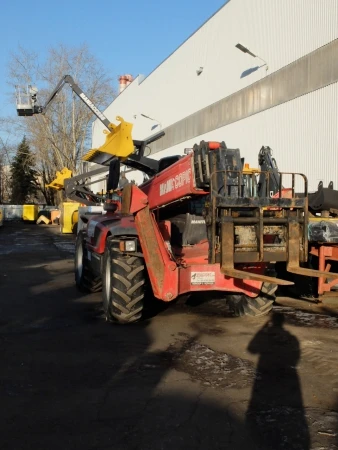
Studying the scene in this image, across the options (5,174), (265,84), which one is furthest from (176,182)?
(5,174)

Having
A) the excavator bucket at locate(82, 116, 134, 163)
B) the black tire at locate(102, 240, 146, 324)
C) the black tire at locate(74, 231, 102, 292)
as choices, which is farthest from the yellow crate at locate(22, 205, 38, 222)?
the black tire at locate(102, 240, 146, 324)

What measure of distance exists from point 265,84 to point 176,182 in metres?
13.9

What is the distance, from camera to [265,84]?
749 inches

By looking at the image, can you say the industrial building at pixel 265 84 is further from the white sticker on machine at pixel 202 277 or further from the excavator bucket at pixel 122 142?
the white sticker on machine at pixel 202 277

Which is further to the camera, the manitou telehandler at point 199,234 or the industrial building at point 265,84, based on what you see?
the industrial building at point 265,84

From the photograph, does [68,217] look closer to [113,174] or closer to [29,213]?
[29,213]

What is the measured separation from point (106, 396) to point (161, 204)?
3.01m

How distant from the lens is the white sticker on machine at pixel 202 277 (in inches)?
266

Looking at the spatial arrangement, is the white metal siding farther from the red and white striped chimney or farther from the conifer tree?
the conifer tree

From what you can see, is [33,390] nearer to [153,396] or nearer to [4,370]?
[4,370]

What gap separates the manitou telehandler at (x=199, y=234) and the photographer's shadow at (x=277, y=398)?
2.90ft

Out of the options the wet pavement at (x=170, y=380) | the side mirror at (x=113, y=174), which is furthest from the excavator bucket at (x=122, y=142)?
the wet pavement at (x=170, y=380)

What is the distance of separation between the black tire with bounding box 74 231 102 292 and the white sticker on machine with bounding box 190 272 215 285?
3.56 metres

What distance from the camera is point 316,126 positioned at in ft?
52.6
